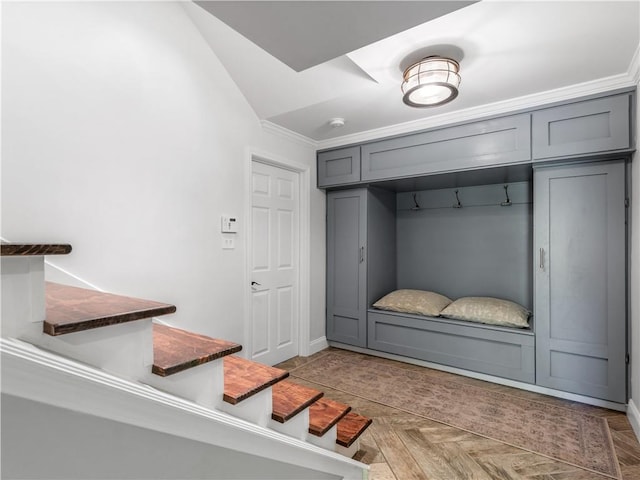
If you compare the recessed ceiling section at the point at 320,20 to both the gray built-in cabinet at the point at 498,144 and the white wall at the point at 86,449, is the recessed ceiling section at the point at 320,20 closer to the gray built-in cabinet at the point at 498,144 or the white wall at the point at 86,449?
the white wall at the point at 86,449

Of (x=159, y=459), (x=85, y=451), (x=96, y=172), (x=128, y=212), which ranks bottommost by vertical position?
(x=159, y=459)

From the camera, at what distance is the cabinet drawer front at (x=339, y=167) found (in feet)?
11.5

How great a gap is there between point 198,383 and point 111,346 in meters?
0.32

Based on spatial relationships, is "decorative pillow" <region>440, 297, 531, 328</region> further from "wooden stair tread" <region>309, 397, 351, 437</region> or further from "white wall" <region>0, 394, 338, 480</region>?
"white wall" <region>0, 394, 338, 480</region>

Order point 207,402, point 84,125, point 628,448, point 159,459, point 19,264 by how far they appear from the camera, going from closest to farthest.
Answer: point 19,264 → point 159,459 → point 207,402 → point 84,125 → point 628,448

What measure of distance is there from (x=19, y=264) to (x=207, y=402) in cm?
67

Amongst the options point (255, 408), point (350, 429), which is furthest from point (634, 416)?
point (255, 408)

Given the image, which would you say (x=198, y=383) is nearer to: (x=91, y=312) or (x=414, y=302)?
(x=91, y=312)

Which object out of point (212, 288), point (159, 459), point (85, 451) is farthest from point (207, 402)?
point (212, 288)

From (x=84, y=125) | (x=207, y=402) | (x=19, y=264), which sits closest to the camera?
(x=19, y=264)

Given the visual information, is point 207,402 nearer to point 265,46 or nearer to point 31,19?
point 265,46

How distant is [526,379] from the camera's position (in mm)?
2719

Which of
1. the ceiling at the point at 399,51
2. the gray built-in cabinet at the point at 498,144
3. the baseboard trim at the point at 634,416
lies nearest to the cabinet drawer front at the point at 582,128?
the gray built-in cabinet at the point at 498,144

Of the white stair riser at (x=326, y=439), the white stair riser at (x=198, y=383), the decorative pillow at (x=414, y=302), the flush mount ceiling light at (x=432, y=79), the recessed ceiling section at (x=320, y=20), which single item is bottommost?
the white stair riser at (x=326, y=439)
